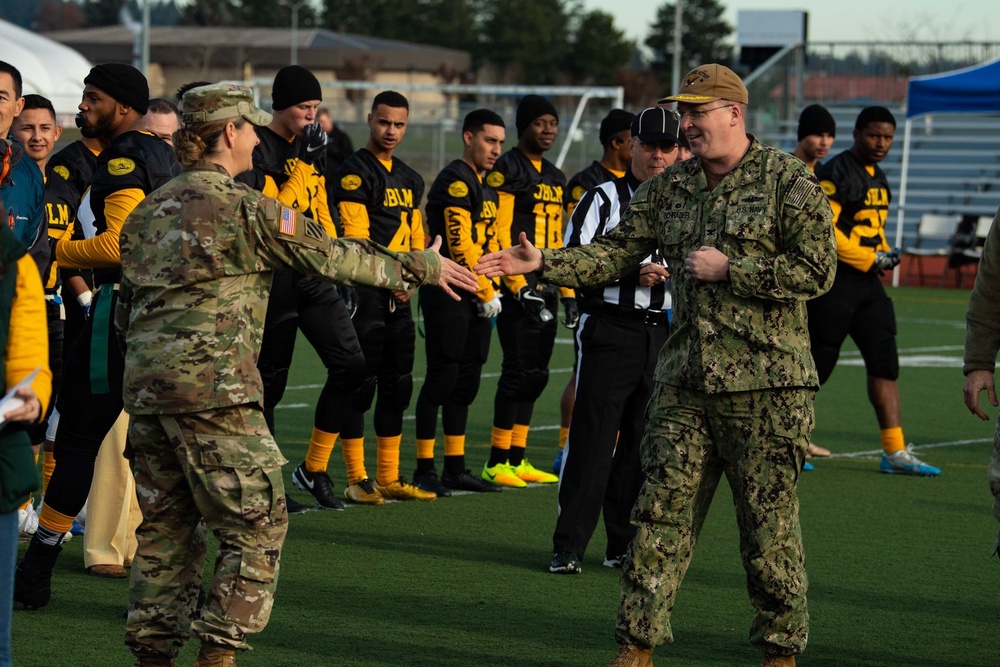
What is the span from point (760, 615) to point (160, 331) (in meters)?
2.46

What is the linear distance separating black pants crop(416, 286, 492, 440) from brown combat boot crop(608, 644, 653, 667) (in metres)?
4.00

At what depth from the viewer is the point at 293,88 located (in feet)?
26.6

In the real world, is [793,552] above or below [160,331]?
below

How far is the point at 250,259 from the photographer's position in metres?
4.99

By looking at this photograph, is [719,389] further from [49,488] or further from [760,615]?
[49,488]

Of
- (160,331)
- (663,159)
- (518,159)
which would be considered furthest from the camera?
(518,159)

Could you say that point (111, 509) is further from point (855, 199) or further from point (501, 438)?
point (855, 199)

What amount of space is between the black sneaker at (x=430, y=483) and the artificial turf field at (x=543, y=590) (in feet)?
0.54

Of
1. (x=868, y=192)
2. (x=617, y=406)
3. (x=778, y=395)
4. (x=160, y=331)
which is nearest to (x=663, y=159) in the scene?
(x=617, y=406)

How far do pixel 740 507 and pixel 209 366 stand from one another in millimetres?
2064

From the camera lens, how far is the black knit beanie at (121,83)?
6.54 meters

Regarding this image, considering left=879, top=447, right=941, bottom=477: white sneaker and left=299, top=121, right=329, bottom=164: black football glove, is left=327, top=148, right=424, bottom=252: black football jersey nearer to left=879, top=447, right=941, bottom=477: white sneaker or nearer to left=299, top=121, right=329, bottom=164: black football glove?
left=299, top=121, right=329, bottom=164: black football glove

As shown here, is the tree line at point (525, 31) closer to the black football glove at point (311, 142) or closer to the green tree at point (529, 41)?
the green tree at point (529, 41)

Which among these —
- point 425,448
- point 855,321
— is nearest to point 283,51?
point 855,321
